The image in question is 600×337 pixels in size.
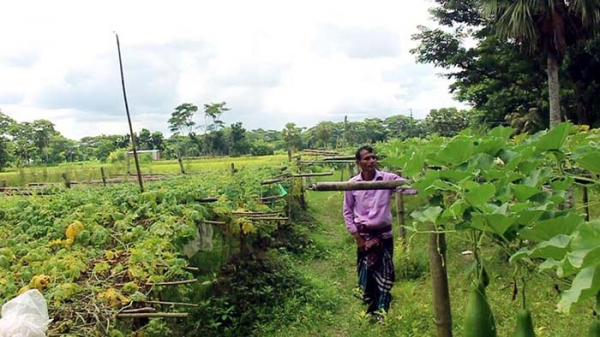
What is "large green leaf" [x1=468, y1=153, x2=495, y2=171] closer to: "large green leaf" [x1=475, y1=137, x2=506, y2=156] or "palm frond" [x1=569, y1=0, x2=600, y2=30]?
"large green leaf" [x1=475, y1=137, x2=506, y2=156]

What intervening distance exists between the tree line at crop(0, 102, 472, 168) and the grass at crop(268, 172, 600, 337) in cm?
2484

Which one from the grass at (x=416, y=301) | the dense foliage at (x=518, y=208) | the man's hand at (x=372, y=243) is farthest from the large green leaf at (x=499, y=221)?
the man's hand at (x=372, y=243)

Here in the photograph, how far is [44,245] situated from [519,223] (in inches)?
161

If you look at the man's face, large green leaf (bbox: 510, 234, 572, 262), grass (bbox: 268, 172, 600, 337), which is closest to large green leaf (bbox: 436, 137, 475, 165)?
large green leaf (bbox: 510, 234, 572, 262)

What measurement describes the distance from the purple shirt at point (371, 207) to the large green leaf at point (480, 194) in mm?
3633

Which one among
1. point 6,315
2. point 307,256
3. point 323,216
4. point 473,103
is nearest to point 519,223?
point 6,315

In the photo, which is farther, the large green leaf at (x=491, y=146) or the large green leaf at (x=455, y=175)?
the large green leaf at (x=491, y=146)

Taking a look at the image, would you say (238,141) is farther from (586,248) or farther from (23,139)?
(586,248)

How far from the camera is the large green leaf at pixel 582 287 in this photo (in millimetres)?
615

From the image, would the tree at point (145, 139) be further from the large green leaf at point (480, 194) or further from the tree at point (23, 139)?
the large green leaf at point (480, 194)

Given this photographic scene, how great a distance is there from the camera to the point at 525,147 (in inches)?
54.9

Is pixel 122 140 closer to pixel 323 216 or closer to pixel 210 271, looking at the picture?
pixel 323 216

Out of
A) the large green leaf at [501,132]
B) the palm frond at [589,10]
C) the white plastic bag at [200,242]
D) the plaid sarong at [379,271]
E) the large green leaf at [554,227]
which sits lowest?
the plaid sarong at [379,271]

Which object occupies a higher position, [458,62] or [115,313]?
[458,62]
